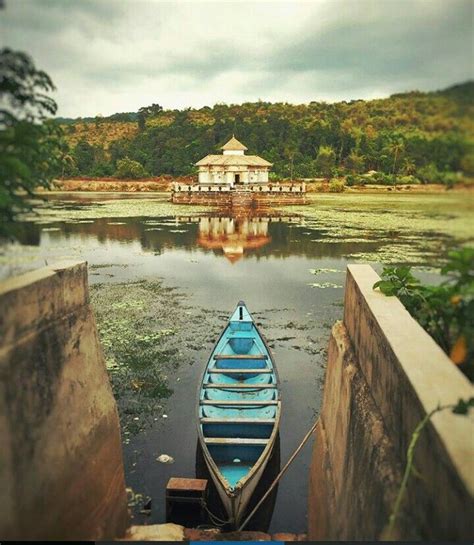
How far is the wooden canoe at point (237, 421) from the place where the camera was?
14.2ft

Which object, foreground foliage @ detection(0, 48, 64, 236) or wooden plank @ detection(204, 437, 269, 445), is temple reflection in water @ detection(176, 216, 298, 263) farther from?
foreground foliage @ detection(0, 48, 64, 236)

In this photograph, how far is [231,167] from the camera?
35906mm

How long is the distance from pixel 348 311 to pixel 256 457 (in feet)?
5.68

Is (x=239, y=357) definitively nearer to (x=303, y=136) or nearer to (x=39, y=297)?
(x=39, y=297)

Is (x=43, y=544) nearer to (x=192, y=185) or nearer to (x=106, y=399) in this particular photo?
(x=106, y=399)

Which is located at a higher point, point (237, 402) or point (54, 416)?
point (54, 416)

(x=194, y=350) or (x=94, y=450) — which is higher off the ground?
(x=94, y=450)

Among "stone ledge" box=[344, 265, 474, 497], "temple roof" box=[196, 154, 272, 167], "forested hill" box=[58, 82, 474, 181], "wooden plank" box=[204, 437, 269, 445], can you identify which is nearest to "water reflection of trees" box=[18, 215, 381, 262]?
"forested hill" box=[58, 82, 474, 181]

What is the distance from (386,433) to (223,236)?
20.7 m

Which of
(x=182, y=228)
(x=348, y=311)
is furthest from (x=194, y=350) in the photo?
(x=182, y=228)

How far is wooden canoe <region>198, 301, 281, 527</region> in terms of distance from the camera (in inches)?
171

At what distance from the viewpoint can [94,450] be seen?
3.51 meters

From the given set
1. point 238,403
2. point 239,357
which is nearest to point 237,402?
point 238,403

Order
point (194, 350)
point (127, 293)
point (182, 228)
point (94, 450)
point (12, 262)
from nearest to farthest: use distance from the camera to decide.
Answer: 1. point (12, 262)
2. point (94, 450)
3. point (194, 350)
4. point (127, 293)
5. point (182, 228)
